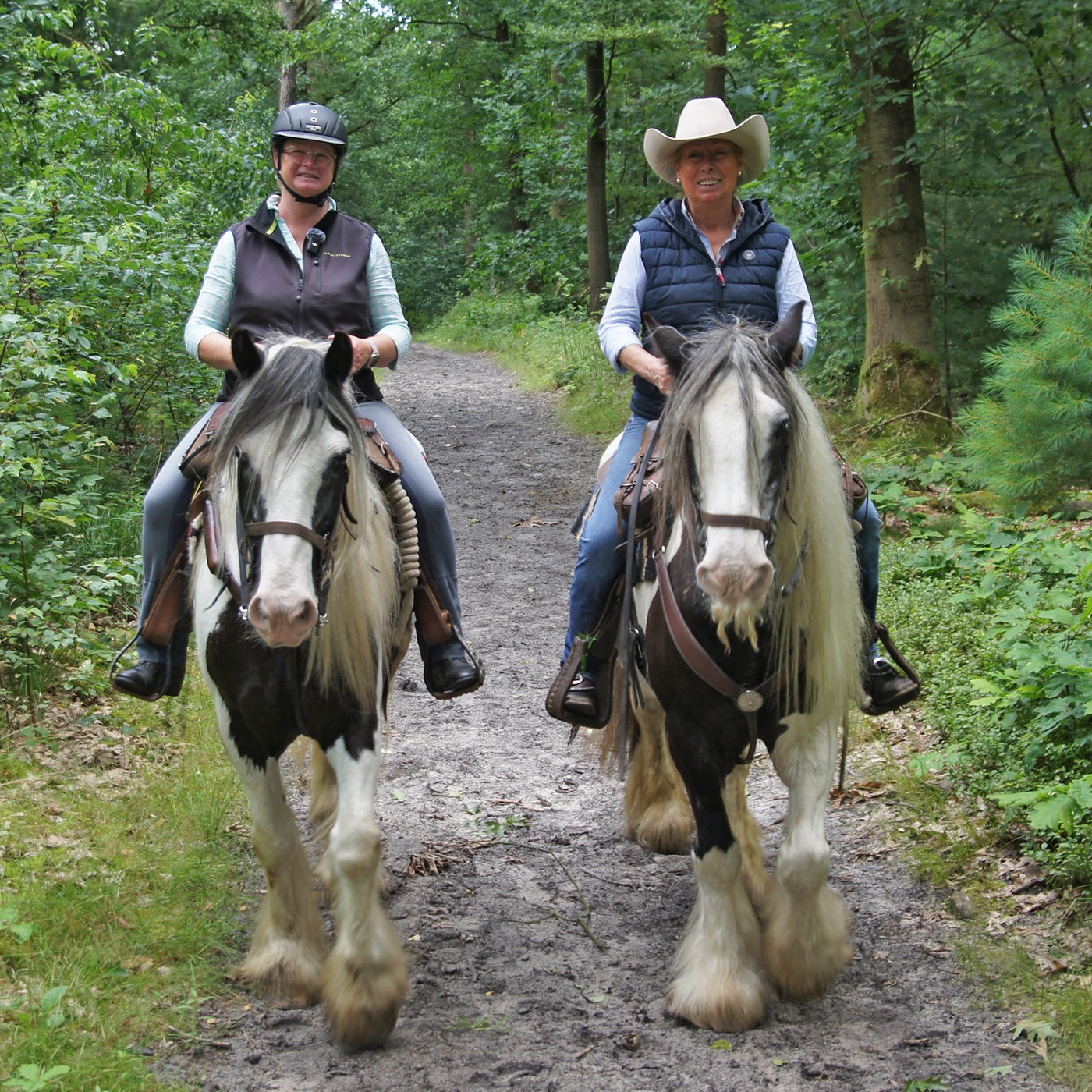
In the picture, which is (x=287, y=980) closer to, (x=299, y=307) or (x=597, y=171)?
(x=299, y=307)

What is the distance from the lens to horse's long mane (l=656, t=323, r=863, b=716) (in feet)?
10.4

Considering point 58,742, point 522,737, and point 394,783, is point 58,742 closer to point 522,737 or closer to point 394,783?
point 394,783

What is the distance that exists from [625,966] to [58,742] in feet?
10.1

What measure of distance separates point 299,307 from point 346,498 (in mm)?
1094

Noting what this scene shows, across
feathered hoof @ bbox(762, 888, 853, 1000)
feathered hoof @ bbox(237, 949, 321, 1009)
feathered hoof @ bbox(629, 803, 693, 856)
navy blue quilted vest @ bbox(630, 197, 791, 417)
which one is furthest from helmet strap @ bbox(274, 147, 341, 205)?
feathered hoof @ bbox(762, 888, 853, 1000)

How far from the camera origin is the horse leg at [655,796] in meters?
4.91

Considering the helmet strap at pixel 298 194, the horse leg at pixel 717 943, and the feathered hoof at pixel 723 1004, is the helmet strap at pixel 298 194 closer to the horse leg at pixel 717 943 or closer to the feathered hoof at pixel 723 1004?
the horse leg at pixel 717 943

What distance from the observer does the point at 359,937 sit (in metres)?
3.46

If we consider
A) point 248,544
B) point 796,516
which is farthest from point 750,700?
point 248,544

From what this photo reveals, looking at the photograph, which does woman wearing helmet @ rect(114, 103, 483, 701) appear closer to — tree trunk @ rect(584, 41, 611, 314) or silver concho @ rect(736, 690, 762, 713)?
silver concho @ rect(736, 690, 762, 713)

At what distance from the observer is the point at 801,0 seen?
9492 millimetres

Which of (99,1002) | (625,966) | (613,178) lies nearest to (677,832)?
(625,966)

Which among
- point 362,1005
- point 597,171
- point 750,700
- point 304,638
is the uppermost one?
point 597,171

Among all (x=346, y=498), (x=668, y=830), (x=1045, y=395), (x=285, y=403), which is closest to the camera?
(x=285, y=403)
